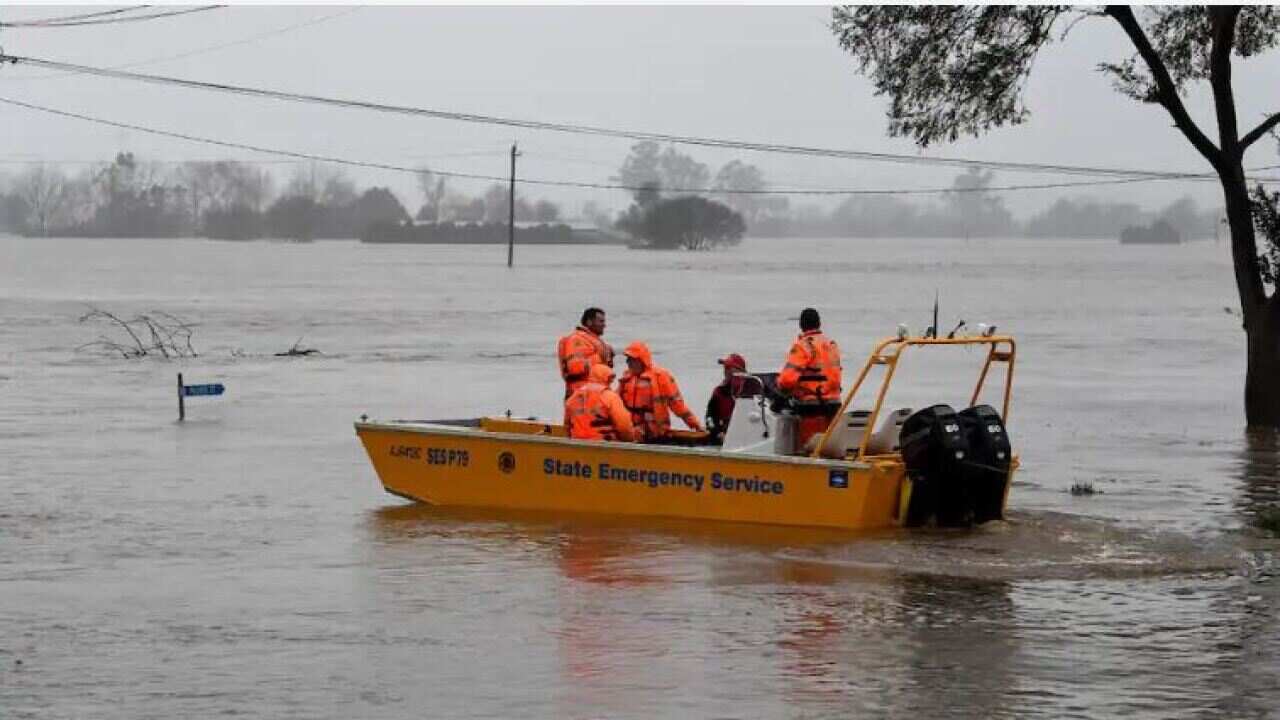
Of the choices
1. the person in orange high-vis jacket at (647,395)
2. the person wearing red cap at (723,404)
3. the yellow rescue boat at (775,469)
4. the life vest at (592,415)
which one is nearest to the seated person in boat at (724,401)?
the person wearing red cap at (723,404)

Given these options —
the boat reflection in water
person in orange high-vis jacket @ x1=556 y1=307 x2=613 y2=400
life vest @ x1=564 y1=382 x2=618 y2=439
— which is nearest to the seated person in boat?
life vest @ x1=564 y1=382 x2=618 y2=439

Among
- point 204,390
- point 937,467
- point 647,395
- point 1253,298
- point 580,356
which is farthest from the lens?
→ point 204,390

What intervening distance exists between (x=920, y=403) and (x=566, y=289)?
72815 millimetres

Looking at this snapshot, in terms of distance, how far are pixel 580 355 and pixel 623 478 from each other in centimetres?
144

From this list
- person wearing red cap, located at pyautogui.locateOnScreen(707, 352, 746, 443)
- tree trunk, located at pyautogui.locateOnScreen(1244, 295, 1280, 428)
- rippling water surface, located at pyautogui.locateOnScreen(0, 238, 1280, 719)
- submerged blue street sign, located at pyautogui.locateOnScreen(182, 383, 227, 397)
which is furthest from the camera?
submerged blue street sign, located at pyautogui.locateOnScreen(182, 383, 227, 397)

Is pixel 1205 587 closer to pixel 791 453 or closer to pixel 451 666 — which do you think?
pixel 791 453

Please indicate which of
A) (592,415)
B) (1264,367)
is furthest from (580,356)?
(1264,367)

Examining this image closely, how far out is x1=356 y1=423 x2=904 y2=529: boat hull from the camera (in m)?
15.6

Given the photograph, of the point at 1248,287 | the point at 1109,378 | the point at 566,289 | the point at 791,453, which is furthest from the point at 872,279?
the point at 791,453

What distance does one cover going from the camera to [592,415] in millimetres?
16719

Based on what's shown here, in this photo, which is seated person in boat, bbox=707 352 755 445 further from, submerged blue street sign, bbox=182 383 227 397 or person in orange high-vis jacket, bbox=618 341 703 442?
submerged blue street sign, bbox=182 383 227 397

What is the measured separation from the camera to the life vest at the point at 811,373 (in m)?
16.5

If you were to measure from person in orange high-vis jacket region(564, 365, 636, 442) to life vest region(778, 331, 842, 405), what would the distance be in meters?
1.24

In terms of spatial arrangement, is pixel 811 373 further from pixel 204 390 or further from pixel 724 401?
pixel 204 390
